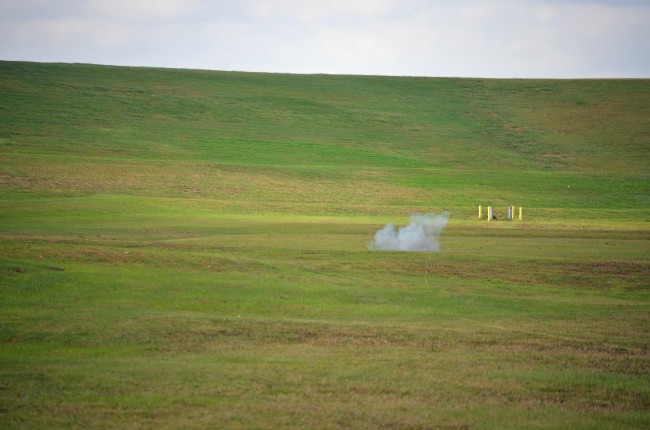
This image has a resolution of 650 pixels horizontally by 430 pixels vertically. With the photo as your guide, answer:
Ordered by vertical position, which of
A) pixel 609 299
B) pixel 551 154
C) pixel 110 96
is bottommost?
pixel 609 299

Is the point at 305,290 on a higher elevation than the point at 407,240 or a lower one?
lower

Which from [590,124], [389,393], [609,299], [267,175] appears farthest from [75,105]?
[389,393]

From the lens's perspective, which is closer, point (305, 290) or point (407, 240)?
point (305, 290)

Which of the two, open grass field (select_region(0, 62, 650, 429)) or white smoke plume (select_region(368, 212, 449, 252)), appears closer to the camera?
open grass field (select_region(0, 62, 650, 429))

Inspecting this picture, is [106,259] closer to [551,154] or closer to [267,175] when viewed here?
[267,175]

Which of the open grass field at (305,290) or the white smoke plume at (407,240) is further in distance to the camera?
the white smoke plume at (407,240)

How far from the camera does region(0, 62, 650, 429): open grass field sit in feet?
34.0

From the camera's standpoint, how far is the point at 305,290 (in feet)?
61.9

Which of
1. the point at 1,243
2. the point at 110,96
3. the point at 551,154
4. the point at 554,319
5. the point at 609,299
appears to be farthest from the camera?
the point at 110,96

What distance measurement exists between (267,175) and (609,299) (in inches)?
1430

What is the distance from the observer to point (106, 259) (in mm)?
20922

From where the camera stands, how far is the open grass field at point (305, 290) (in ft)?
34.0

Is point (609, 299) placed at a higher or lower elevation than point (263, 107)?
lower

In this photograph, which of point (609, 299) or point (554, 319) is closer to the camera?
point (554, 319)
